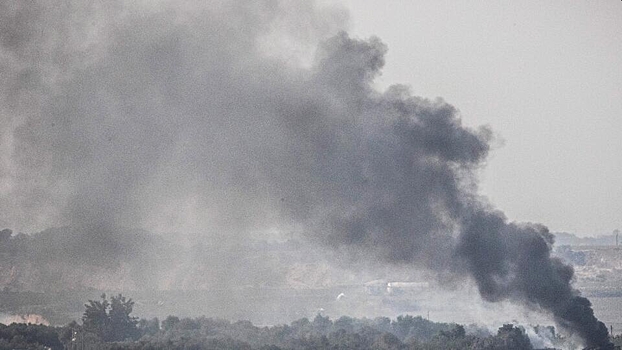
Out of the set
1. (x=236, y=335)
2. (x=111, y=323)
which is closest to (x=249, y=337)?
(x=236, y=335)

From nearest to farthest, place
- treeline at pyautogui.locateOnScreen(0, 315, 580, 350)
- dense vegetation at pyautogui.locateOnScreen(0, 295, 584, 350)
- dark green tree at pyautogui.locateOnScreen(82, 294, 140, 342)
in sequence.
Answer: treeline at pyautogui.locateOnScreen(0, 315, 580, 350) < dense vegetation at pyautogui.locateOnScreen(0, 295, 584, 350) < dark green tree at pyautogui.locateOnScreen(82, 294, 140, 342)

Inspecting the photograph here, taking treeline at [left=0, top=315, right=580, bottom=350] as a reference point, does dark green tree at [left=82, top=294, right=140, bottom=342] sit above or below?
above

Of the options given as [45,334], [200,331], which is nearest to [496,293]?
[200,331]

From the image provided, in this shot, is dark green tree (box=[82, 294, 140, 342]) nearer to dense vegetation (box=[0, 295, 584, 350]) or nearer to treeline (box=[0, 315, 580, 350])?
dense vegetation (box=[0, 295, 584, 350])

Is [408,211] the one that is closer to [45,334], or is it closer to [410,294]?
[45,334]

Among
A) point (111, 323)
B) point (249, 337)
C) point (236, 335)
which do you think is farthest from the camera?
point (111, 323)

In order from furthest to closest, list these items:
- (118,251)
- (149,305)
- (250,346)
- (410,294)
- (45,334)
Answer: (410,294)
(149,305)
(118,251)
(45,334)
(250,346)

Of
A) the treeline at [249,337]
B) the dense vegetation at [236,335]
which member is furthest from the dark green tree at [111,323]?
the treeline at [249,337]

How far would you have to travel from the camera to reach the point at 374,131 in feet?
375

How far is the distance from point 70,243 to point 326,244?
28.9 meters

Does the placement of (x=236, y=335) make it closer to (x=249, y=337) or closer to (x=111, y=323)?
(x=249, y=337)

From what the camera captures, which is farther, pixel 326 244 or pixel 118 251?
pixel 118 251

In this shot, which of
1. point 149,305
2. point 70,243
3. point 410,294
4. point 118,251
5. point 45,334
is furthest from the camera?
point 410,294

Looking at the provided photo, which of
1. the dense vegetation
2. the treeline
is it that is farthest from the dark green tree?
the treeline
